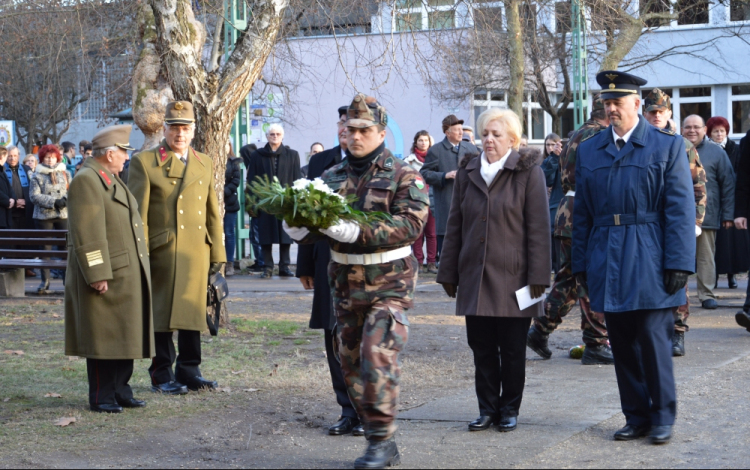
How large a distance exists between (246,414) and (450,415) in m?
1.38

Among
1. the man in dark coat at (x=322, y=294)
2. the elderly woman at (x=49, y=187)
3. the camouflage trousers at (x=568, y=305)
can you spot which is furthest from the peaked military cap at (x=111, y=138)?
the elderly woman at (x=49, y=187)

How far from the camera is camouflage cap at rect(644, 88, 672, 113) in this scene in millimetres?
8195

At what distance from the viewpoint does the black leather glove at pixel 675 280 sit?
230 inches

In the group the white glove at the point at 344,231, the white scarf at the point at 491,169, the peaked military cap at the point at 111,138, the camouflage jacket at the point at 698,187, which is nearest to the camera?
the white glove at the point at 344,231

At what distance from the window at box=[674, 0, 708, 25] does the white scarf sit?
14898 mm

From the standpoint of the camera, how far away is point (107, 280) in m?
7.00

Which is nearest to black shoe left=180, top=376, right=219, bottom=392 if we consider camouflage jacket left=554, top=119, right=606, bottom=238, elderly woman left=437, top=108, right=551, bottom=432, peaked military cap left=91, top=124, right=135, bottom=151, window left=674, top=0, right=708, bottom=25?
peaked military cap left=91, top=124, right=135, bottom=151

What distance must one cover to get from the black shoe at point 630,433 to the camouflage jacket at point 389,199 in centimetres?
168

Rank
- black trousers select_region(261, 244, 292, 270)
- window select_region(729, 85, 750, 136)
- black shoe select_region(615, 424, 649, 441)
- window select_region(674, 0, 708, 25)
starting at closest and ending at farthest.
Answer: black shoe select_region(615, 424, 649, 441), black trousers select_region(261, 244, 292, 270), window select_region(674, 0, 708, 25), window select_region(729, 85, 750, 136)

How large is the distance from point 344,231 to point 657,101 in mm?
4086

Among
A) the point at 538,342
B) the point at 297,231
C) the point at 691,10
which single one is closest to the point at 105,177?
the point at 297,231

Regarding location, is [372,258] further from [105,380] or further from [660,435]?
[105,380]

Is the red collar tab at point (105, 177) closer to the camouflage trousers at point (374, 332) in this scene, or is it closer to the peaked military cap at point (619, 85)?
the camouflage trousers at point (374, 332)

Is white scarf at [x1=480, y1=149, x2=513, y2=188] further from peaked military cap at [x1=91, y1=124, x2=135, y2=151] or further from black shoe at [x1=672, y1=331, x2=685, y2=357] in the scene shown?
black shoe at [x1=672, y1=331, x2=685, y2=357]
